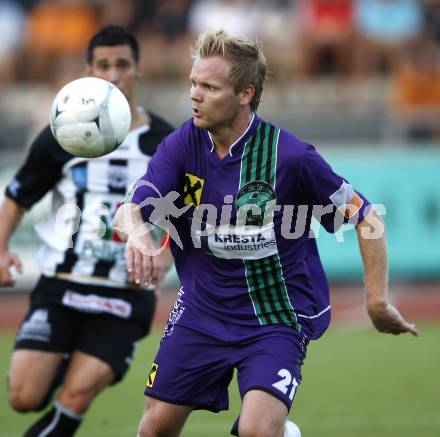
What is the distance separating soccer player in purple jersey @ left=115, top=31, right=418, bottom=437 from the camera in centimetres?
522

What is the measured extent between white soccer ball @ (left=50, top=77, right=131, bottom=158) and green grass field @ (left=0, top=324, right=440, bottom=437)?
2673mm

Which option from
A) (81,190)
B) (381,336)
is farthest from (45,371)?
(381,336)

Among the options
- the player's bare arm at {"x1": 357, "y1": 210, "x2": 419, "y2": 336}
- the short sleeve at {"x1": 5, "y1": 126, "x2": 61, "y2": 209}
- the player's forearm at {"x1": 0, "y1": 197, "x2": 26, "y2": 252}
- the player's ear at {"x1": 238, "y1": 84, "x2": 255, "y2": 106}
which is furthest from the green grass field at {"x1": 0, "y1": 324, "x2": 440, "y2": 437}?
the player's ear at {"x1": 238, "y1": 84, "x2": 255, "y2": 106}

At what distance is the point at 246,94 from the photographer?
5.33 m

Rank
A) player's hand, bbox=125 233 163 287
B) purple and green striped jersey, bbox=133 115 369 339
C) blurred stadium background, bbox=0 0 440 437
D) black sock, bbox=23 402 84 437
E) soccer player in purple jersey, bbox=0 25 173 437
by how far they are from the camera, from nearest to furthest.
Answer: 1. player's hand, bbox=125 233 163 287
2. purple and green striped jersey, bbox=133 115 369 339
3. black sock, bbox=23 402 84 437
4. soccer player in purple jersey, bbox=0 25 173 437
5. blurred stadium background, bbox=0 0 440 437

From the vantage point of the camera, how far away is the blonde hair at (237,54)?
5.21 metres

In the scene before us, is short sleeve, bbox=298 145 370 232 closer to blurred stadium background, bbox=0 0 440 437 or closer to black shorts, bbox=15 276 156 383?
black shorts, bbox=15 276 156 383

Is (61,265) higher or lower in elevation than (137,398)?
higher

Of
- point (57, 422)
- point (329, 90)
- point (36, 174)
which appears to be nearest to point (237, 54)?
point (36, 174)

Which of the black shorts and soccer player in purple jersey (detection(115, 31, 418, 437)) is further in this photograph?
the black shorts

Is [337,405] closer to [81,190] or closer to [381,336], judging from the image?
[81,190]

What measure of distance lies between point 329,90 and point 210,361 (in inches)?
441

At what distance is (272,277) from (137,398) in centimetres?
389

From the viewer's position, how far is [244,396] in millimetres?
5098
